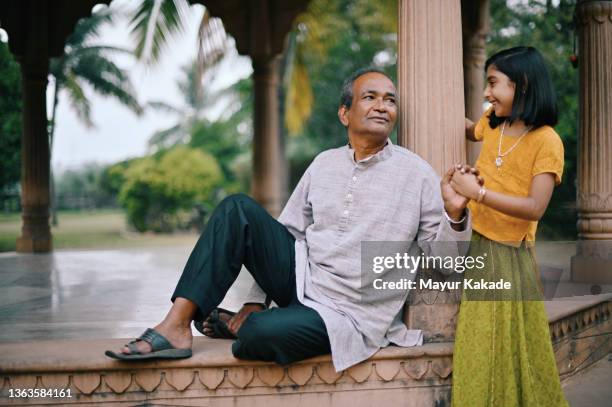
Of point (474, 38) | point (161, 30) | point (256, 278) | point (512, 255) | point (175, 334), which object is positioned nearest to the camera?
point (175, 334)

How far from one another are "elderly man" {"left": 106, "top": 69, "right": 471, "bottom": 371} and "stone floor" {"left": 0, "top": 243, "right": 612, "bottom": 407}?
0.95m

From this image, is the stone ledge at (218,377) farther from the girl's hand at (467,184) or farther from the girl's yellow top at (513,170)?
the girl's hand at (467,184)

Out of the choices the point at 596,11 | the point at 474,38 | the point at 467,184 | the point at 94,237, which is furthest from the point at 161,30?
the point at 467,184

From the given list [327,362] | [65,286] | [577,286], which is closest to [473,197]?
[327,362]

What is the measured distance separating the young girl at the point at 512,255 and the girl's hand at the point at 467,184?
0.03m

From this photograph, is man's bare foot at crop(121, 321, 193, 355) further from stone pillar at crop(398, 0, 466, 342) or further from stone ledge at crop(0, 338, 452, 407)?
stone pillar at crop(398, 0, 466, 342)

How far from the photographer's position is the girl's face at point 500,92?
287 centimetres

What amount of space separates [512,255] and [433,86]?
3.01ft

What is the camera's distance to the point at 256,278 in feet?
10.2

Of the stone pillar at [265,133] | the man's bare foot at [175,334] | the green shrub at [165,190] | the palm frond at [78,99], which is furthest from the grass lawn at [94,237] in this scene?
the man's bare foot at [175,334]

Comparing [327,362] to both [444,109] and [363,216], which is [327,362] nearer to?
[363,216]

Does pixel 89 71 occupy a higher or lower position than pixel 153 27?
higher

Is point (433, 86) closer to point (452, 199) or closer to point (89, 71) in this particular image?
point (452, 199)

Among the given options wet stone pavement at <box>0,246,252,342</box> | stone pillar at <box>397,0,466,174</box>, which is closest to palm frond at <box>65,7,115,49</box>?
wet stone pavement at <box>0,246,252,342</box>
